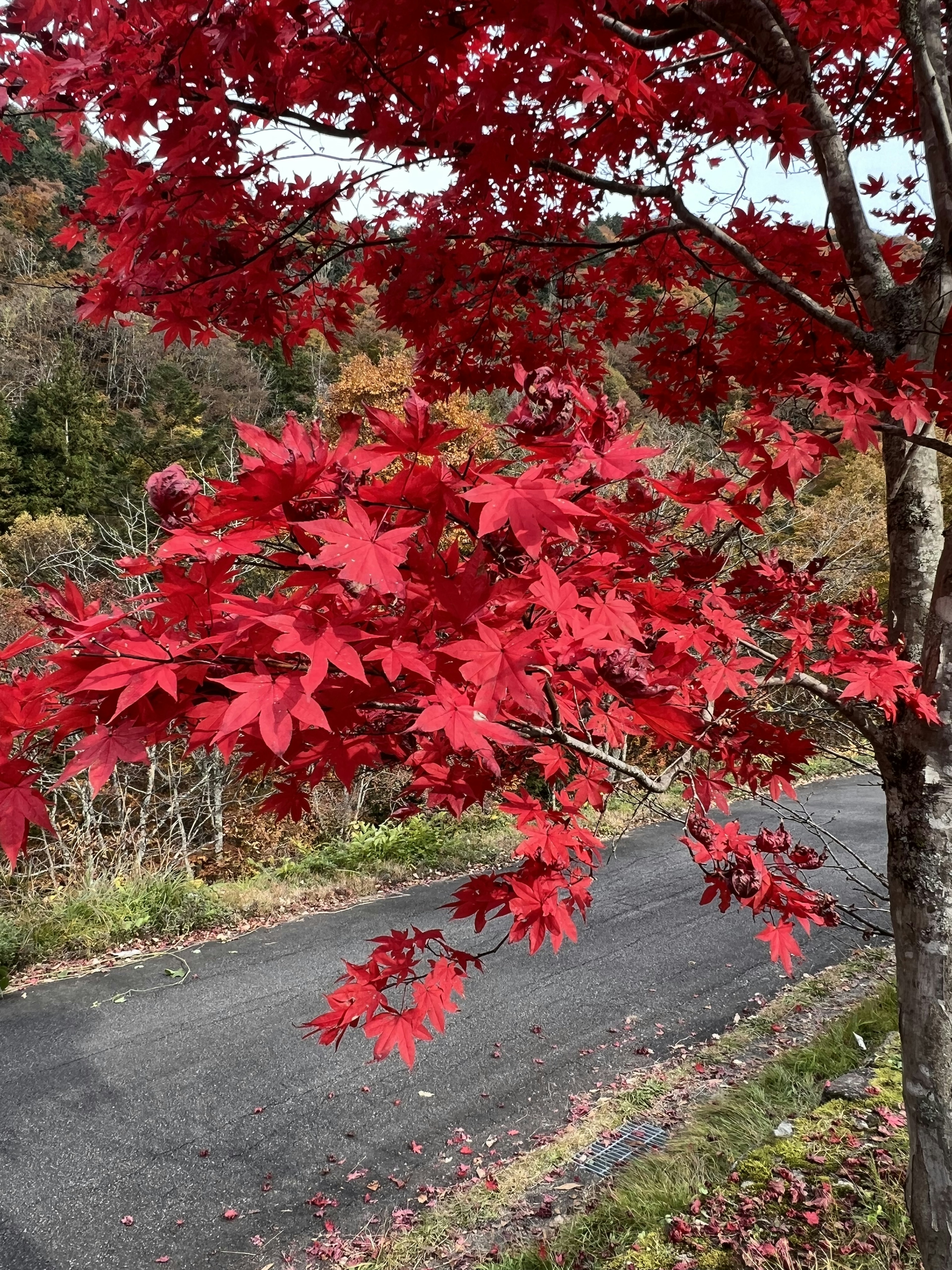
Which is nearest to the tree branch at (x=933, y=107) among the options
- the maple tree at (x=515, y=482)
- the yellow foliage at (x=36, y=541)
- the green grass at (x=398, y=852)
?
the maple tree at (x=515, y=482)

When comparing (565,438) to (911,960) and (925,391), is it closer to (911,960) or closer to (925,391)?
(925,391)

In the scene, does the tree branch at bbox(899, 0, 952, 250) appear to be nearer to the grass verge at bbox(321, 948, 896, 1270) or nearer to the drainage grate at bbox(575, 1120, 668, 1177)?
the grass verge at bbox(321, 948, 896, 1270)

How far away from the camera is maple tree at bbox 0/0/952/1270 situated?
3.21ft

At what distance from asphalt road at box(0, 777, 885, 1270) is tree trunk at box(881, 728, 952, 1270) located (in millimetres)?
1893

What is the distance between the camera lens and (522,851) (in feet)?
5.67

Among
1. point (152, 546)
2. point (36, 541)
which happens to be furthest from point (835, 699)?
point (36, 541)

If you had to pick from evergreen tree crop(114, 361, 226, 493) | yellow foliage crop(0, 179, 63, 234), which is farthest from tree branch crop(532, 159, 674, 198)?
yellow foliage crop(0, 179, 63, 234)

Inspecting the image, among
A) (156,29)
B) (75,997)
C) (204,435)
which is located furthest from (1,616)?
(204,435)

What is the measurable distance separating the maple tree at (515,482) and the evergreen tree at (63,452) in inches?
546

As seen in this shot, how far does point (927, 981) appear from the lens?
1566 millimetres

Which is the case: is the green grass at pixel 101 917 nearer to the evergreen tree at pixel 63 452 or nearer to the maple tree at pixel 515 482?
the maple tree at pixel 515 482

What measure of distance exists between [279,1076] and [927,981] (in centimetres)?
311

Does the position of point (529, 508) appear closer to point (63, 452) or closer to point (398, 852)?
point (398, 852)

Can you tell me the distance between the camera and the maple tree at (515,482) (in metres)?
0.98
